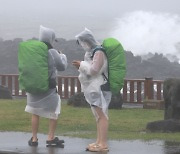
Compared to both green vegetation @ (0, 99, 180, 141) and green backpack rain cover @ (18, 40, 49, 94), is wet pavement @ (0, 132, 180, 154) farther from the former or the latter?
green backpack rain cover @ (18, 40, 49, 94)

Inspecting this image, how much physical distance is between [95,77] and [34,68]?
34.4 inches

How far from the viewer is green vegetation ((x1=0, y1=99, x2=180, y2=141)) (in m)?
12.0

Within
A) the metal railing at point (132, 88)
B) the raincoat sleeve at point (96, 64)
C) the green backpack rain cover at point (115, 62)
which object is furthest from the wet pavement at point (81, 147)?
the metal railing at point (132, 88)

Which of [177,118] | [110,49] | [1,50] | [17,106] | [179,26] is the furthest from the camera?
[179,26]

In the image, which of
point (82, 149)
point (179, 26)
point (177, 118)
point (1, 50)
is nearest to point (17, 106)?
point (177, 118)

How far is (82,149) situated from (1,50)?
30159mm

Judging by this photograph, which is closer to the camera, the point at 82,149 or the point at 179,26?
the point at 82,149

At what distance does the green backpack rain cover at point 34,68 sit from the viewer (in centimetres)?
985

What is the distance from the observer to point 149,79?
812 inches

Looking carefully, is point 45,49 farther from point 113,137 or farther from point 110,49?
point 113,137

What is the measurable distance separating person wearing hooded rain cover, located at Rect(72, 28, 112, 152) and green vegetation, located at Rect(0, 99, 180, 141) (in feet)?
6.24

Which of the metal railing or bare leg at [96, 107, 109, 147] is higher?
the metal railing

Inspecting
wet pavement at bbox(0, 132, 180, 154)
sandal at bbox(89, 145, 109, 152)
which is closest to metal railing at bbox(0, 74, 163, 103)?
wet pavement at bbox(0, 132, 180, 154)

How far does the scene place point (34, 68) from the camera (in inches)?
388
